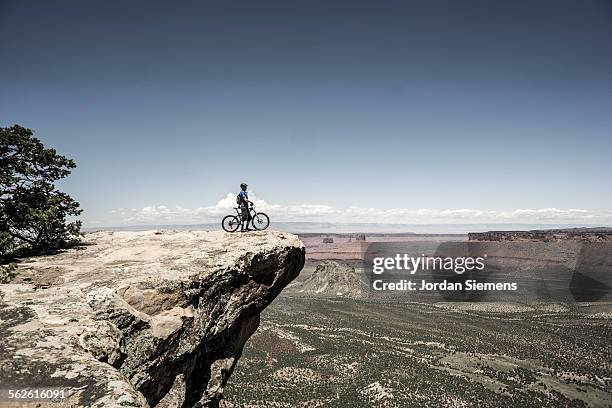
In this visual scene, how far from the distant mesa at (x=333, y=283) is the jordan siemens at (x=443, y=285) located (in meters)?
14.0

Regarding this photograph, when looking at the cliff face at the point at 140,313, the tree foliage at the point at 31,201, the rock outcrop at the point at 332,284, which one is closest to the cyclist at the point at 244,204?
the cliff face at the point at 140,313

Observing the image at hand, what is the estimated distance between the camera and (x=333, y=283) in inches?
6004

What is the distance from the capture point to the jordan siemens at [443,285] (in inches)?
6063

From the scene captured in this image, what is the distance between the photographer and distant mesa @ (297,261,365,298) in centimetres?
14725

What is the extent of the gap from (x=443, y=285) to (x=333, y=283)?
163 feet

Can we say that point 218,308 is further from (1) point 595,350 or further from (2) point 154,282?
(1) point 595,350

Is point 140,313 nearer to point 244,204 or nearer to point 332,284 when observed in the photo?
point 244,204

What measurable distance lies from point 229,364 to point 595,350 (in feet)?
→ 266

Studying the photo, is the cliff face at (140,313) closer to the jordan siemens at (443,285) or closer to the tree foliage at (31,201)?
the tree foliage at (31,201)

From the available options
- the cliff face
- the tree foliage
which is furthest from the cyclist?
the tree foliage

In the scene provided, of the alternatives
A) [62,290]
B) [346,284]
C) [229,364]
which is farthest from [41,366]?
[346,284]

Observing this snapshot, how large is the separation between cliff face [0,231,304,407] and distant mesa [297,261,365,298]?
13150 cm

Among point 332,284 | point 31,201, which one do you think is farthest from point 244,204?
point 332,284

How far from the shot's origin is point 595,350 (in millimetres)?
69000
